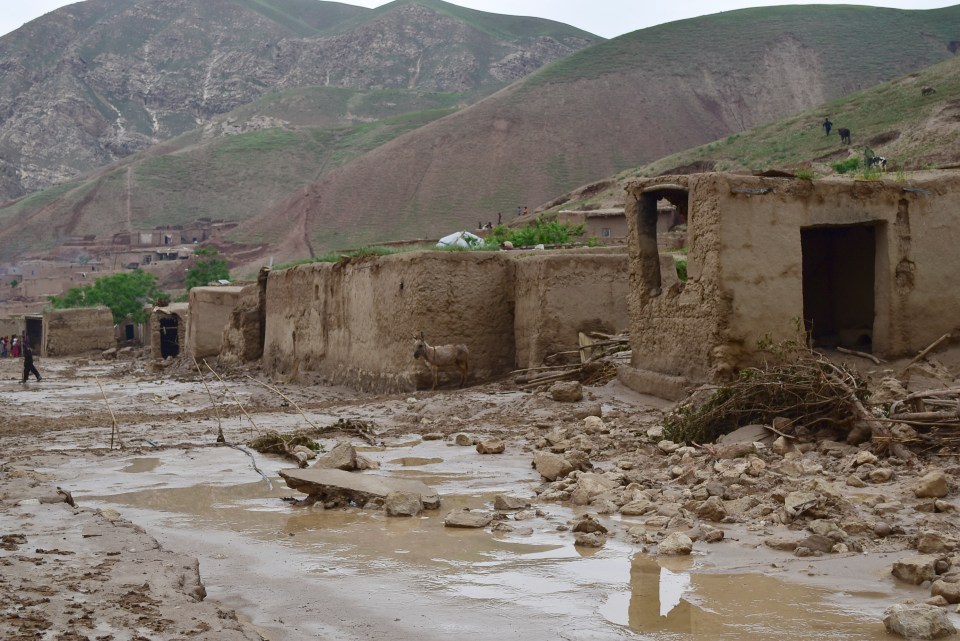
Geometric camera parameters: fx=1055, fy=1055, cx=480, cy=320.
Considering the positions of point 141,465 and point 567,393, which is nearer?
point 141,465

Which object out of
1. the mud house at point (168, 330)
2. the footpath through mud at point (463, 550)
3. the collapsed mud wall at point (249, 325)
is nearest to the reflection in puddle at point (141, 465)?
the footpath through mud at point (463, 550)

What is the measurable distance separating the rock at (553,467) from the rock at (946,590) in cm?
→ 325

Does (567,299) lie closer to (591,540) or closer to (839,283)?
(839,283)

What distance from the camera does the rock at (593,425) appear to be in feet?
29.5

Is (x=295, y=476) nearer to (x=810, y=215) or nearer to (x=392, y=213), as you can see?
(x=810, y=215)

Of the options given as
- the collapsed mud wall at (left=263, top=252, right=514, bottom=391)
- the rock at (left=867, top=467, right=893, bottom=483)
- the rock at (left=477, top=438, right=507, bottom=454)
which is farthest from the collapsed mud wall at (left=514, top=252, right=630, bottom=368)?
the rock at (left=867, top=467, right=893, bottom=483)

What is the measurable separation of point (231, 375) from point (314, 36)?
13997 cm

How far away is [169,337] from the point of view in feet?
101

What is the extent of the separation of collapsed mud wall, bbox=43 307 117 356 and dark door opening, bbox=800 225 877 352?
28348 mm

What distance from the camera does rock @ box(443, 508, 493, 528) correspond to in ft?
19.6

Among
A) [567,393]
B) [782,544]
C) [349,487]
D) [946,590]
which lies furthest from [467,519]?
[567,393]

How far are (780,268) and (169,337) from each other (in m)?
24.5

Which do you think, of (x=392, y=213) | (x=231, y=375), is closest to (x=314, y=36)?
(x=392, y=213)

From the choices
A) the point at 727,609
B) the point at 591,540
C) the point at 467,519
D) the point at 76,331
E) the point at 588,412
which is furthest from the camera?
the point at 76,331
